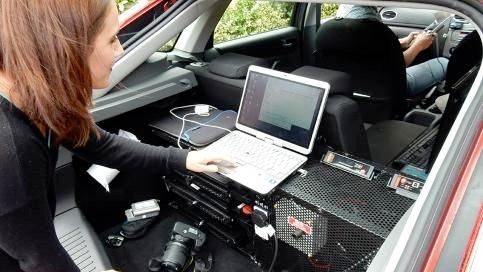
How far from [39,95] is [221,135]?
0.86 metres

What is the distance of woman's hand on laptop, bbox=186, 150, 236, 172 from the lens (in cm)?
122

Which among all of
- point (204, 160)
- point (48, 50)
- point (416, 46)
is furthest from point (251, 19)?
point (48, 50)

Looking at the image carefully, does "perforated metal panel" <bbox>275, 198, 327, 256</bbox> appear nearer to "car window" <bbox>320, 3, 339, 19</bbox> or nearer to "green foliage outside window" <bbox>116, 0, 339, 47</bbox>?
"green foliage outside window" <bbox>116, 0, 339, 47</bbox>

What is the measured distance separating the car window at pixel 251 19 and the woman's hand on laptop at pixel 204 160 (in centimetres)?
128

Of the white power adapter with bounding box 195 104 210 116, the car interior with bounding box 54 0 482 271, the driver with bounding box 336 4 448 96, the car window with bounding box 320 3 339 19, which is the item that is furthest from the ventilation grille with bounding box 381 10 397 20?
the white power adapter with bounding box 195 104 210 116

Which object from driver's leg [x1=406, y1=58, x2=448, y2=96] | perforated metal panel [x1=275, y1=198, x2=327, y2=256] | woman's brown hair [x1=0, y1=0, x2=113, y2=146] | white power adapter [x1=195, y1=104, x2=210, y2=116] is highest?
woman's brown hair [x1=0, y1=0, x2=113, y2=146]

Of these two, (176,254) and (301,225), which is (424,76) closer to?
(301,225)

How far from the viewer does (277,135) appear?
4.49 ft

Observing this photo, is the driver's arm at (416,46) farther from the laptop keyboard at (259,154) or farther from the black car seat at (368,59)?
the laptop keyboard at (259,154)

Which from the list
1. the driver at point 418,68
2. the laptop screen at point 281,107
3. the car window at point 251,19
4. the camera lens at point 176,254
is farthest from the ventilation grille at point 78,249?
the driver at point 418,68

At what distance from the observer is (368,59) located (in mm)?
2031

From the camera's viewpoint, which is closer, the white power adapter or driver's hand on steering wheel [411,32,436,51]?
the white power adapter

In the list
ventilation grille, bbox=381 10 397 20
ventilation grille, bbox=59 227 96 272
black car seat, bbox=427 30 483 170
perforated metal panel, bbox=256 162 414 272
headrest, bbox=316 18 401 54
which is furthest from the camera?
ventilation grille, bbox=381 10 397 20

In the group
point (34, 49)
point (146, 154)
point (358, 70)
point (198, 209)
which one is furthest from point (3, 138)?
point (358, 70)
